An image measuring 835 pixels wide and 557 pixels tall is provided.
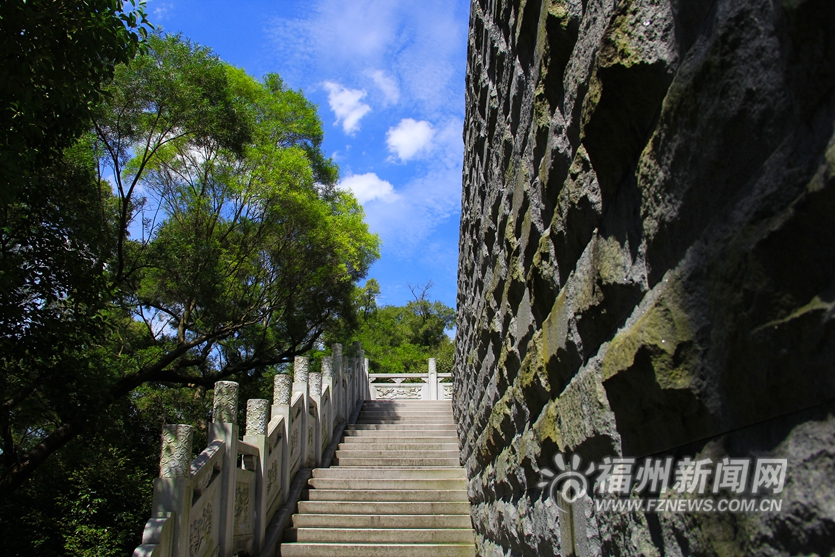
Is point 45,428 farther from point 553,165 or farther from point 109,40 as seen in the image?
point 553,165

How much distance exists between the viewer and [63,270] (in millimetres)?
5719

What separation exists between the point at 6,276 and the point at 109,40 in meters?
2.21

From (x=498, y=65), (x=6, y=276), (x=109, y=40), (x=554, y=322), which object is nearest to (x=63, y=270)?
(x=6, y=276)

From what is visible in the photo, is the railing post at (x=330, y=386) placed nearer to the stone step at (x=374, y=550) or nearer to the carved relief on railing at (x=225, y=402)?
the stone step at (x=374, y=550)

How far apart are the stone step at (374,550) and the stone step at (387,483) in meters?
1.22

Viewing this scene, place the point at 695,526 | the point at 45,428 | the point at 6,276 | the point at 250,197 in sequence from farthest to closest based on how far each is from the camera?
the point at 250,197
the point at 45,428
the point at 6,276
the point at 695,526

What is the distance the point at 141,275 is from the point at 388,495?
21.9ft

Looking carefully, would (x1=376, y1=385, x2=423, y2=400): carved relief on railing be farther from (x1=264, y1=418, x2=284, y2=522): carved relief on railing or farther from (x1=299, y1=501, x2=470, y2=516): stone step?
(x1=264, y1=418, x2=284, y2=522): carved relief on railing

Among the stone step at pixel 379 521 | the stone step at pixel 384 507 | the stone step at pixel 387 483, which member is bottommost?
the stone step at pixel 379 521

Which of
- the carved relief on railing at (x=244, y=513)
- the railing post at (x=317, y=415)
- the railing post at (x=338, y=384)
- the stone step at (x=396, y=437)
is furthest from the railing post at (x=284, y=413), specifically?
the railing post at (x=338, y=384)

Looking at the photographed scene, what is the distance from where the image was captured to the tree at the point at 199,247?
21.2 ft

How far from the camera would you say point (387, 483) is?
6910mm

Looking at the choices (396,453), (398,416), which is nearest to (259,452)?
(396,453)

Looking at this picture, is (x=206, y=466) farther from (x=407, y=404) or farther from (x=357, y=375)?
(x=407, y=404)
